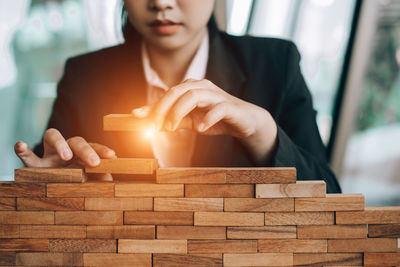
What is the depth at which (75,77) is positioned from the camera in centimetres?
119

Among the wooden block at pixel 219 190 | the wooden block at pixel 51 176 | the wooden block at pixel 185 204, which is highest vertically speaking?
the wooden block at pixel 51 176

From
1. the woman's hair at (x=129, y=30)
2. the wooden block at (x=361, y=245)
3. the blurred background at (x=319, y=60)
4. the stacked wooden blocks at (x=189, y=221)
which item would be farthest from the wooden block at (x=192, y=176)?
the blurred background at (x=319, y=60)

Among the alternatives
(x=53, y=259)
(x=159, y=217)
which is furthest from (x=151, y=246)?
(x=53, y=259)

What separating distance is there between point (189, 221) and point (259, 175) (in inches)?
5.3

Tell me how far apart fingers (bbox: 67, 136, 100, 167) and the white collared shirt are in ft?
1.49

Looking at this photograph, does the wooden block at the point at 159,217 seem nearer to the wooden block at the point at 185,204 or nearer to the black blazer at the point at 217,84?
the wooden block at the point at 185,204

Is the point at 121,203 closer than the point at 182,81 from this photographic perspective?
Yes

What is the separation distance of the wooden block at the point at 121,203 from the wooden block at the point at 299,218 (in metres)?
0.20

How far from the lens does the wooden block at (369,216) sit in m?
0.55

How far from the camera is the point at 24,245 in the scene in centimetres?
55

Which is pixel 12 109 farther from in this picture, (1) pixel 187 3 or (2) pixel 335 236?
(2) pixel 335 236

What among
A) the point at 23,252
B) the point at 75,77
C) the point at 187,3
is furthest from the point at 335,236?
the point at 75,77

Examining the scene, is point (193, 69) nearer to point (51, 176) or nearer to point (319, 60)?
point (51, 176)

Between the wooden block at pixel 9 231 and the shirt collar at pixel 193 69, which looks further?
the shirt collar at pixel 193 69
